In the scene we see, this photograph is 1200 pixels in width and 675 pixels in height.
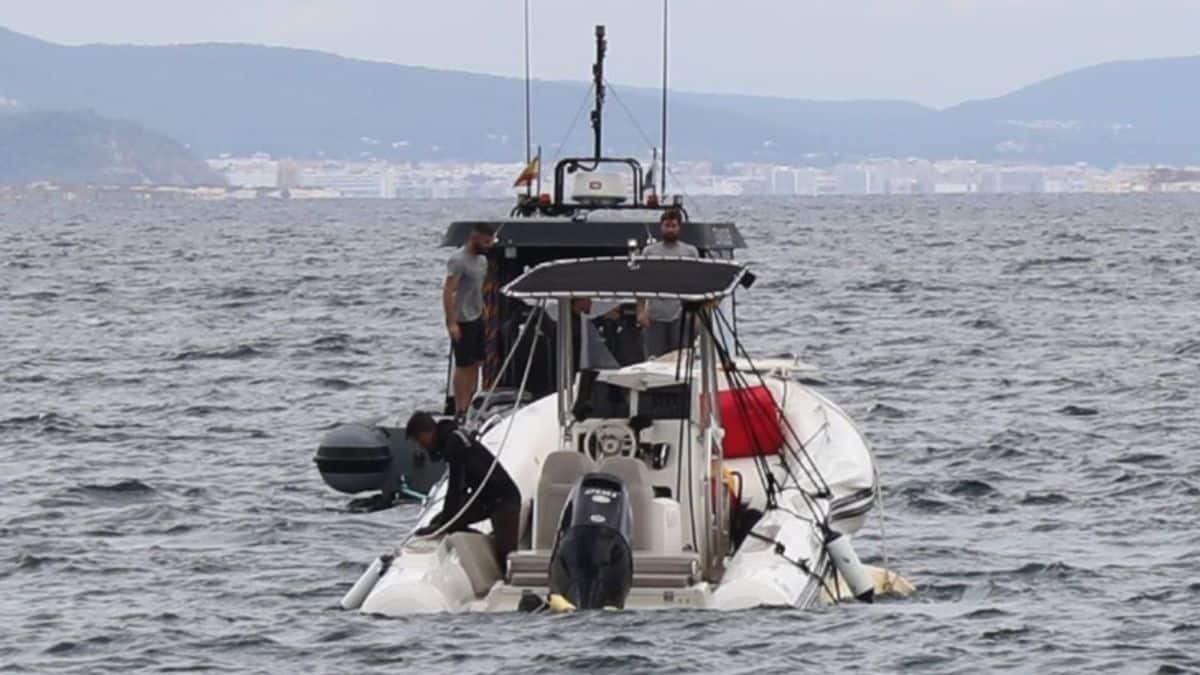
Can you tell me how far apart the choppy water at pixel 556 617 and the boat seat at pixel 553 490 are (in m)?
0.94

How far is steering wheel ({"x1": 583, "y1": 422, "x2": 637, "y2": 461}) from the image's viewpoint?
16.9 m

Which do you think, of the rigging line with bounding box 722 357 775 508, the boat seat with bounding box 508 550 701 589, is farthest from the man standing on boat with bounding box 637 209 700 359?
the boat seat with bounding box 508 550 701 589

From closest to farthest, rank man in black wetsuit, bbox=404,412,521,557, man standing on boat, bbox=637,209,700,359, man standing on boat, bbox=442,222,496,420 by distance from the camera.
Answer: man in black wetsuit, bbox=404,412,521,557 < man standing on boat, bbox=637,209,700,359 < man standing on boat, bbox=442,222,496,420

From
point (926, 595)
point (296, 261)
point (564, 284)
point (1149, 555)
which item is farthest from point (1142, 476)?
point (296, 261)

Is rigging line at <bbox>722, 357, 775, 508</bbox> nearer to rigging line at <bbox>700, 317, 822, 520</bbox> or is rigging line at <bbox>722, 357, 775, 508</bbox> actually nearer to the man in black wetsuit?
rigging line at <bbox>700, 317, 822, 520</bbox>

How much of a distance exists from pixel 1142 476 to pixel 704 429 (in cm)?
710

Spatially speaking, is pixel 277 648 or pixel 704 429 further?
pixel 704 429

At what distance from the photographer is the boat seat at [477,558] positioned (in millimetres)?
16406

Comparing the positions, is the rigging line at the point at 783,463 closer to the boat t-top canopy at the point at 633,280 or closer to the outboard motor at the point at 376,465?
the boat t-top canopy at the point at 633,280

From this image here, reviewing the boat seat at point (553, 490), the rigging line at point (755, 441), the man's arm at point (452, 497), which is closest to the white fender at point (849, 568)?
the rigging line at point (755, 441)

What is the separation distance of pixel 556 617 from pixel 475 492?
138 cm

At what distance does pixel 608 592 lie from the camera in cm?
1548

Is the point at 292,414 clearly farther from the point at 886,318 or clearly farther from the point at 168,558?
the point at 886,318

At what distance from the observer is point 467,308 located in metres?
21.4
